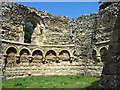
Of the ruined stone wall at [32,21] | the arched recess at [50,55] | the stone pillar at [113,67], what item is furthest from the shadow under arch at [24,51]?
the stone pillar at [113,67]

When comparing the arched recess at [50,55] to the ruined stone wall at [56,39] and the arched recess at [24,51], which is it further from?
the arched recess at [24,51]

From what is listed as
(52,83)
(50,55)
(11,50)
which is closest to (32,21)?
(11,50)

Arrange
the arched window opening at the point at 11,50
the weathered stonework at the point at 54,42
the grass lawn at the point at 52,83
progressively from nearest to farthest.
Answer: the grass lawn at the point at 52,83 < the arched window opening at the point at 11,50 < the weathered stonework at the point at 54,42

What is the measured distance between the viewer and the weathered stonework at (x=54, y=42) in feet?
34.9

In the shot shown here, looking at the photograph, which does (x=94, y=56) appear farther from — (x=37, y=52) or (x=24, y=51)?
(x=24, y=51)

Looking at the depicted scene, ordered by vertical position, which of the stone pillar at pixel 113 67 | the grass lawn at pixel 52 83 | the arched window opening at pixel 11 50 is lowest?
the grass lawn at pixel 52 83

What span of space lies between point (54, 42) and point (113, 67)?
972cm

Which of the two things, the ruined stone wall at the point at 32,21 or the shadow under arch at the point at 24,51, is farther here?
the shadow under arch at the point at 24,51

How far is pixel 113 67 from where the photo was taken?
3.30 meters

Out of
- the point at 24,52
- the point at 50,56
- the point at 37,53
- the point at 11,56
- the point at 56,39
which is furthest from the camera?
the point at 56,39

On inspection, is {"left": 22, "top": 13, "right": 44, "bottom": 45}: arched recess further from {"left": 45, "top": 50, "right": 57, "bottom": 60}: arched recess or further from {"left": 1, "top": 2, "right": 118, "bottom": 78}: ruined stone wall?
{"left": 45, "top": 50, "right": 57, "bottom": 60}: arched recess

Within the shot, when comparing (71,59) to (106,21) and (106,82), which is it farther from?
(106,82)

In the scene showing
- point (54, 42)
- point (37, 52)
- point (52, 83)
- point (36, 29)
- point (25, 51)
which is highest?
point (36, 29)

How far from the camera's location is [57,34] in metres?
13.1
